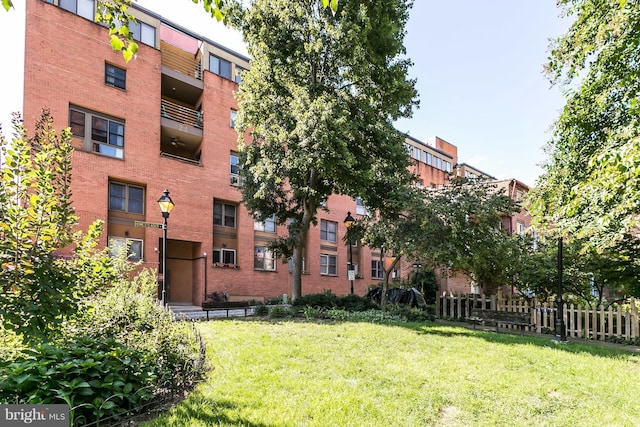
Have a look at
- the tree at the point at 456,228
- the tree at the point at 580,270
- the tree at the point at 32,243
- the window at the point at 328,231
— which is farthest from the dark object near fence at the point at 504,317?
the window at the point at 328,231

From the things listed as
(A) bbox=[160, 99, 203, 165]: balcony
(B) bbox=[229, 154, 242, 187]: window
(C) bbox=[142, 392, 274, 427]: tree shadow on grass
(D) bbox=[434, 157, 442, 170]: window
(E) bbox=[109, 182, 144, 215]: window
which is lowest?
(C) bbox=[142, 392, 274, 427]: tree shadow on grass

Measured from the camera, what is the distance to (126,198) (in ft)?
68.6

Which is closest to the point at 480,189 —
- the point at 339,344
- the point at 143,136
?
the point at 339,344

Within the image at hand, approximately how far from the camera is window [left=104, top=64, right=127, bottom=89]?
20.8 metres

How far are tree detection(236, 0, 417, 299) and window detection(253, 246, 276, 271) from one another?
8665mm

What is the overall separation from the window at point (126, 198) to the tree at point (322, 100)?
286 inches

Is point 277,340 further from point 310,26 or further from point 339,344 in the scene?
point 310,26

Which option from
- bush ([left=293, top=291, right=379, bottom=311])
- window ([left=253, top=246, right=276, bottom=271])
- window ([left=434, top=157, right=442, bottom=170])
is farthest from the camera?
window ([left=434, top=157, right=442, bottom=170])

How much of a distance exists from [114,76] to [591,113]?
22.7 metres

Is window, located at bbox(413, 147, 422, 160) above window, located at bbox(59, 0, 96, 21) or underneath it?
underneath

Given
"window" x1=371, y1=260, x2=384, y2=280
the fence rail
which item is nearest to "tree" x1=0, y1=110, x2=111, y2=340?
the fence rail

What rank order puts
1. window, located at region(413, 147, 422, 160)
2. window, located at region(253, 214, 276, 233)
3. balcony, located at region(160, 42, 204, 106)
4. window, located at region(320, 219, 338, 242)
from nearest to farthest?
balcony, located at region(160, 42, 204, 106), window, located at region(253, 214, 276, 233), window, located at region(320, 219, 338, 242), window, located at region(413, 147, 422, 160)

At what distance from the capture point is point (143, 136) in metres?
21.4

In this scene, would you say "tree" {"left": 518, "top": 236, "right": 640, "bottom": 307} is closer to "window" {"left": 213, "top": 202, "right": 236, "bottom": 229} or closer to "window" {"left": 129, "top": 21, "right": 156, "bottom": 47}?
"window" {"left": 213, "top": 202, "right": 236, "bottom": 229}
